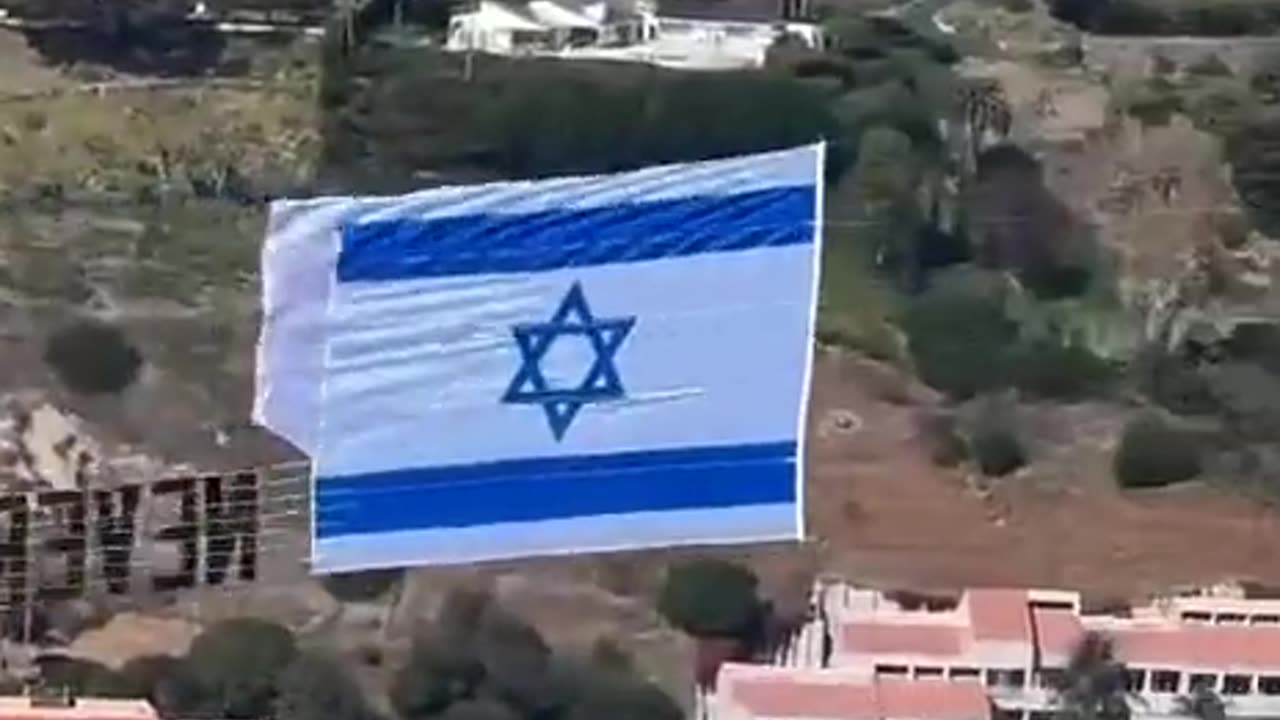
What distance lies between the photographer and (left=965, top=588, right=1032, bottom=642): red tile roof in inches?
183

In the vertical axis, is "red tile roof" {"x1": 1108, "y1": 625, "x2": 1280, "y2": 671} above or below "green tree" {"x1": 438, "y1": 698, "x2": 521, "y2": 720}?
above

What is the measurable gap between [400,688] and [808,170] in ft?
8.39

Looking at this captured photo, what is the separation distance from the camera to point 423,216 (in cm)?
234

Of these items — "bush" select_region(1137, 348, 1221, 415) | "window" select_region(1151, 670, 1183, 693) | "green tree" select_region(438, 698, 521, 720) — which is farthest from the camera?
"bush" select_region(1137, 348, 1221, 415)

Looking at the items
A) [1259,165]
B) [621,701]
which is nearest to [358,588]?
[621,701]

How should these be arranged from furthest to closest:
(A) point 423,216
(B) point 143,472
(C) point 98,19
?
(C) point 98,19 < (B) point 143,472 < (A) point 423,216

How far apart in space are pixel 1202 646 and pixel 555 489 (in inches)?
96.0

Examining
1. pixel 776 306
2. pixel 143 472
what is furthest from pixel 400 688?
pixel 776 306

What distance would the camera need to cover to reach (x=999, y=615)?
4809mm

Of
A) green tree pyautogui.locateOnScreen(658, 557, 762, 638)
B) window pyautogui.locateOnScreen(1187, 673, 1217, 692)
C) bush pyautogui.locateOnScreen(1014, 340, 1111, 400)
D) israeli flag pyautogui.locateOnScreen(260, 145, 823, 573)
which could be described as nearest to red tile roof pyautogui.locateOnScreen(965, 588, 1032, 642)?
window pyautogui.locateOnScreen(1187, 673, 1217, 692)

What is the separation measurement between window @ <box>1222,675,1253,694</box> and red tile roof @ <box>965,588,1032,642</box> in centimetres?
31

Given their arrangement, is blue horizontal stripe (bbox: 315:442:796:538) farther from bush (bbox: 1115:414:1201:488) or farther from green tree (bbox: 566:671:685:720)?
bush (bbox: 1115:414:1201:488)

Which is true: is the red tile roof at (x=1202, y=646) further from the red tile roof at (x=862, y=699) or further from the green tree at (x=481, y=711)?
the green tree at (x=481, y=711)

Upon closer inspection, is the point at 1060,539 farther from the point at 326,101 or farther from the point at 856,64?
the point at 326,101
